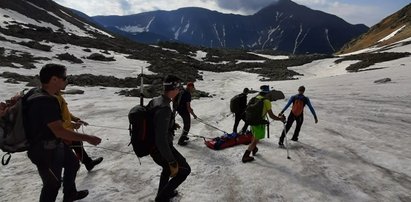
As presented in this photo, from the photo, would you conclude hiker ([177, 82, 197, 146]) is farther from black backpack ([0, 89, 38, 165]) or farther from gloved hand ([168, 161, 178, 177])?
black backpack ([0, 89, 38, 165])

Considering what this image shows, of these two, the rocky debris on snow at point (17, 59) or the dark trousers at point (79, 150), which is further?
the rocky debris on snow at point (17, 59)

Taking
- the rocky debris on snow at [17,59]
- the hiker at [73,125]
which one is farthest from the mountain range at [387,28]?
the hiker at [73,125]

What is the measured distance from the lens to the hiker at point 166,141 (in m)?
7.08

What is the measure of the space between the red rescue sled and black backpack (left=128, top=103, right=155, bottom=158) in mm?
6722

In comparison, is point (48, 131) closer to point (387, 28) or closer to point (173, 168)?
point (173, 168)

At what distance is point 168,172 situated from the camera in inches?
309

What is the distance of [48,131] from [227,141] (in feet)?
28.2

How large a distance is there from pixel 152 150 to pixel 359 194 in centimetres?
555

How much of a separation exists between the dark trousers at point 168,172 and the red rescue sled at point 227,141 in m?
5.83

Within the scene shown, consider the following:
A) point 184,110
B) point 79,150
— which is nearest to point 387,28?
point 184,110

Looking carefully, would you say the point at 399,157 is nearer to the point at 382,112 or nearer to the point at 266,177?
the point at 266,177

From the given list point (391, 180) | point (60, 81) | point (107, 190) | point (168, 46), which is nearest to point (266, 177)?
point (391, 180)

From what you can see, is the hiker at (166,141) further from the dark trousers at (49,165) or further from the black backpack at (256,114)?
the black backpack at (256,114)

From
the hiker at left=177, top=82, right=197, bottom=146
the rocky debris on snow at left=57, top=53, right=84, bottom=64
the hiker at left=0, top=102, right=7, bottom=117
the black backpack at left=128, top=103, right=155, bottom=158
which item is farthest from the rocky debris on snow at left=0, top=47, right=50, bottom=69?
the black backpack at left=128, top=103, right=155, bottom=158
